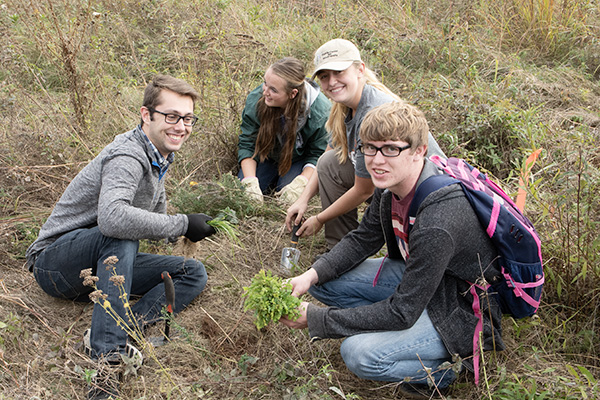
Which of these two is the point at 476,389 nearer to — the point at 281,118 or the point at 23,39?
the point at 281,118

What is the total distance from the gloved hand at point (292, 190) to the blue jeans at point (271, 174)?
20 centimetres

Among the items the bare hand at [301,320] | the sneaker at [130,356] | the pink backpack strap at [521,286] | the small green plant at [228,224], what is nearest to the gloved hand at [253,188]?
the small green plant at [228,224]

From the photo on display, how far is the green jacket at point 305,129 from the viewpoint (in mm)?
4137

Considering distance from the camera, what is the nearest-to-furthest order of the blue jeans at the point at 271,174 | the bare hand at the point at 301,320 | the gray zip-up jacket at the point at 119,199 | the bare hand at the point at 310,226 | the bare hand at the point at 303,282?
the bare hand at the point at 301,320 → the bare hand at the point at 303,282 → the gray zip-up jacket at the point at 119,199 → the bare hand at the point at 310,226 → the blue jeans at the point at 271,174

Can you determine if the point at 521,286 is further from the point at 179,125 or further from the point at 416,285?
the point at 179,125

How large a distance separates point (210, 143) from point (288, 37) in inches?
86.5

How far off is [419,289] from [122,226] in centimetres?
143

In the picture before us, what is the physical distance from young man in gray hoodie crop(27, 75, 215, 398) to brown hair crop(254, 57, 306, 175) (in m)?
1.11

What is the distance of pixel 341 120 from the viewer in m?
3.17

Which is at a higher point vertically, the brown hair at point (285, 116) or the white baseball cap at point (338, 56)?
the white baseball cap at point (338, 56)

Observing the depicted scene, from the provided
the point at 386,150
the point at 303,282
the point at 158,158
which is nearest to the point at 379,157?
the point at 386,150

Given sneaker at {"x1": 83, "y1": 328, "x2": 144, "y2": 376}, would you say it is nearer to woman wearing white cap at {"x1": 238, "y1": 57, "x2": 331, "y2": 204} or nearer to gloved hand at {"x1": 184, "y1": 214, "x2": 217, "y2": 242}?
gloved hand at {"x1": 184, "y1": 214, "x2": 217, "y2": 242}

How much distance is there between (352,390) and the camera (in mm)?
2438

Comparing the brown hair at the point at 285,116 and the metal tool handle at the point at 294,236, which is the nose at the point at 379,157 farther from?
the brown hair at the point at 285,116
